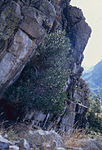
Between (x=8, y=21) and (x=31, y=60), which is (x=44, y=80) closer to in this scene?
(x=31, y=60)

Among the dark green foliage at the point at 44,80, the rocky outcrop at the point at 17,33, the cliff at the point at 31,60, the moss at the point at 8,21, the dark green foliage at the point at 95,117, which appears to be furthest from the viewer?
the dark green foliage at the point at 95,117

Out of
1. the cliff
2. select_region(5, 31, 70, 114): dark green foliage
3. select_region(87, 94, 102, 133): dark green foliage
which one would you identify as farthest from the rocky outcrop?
select_region(87, 94, 102, 133): dark green foliage

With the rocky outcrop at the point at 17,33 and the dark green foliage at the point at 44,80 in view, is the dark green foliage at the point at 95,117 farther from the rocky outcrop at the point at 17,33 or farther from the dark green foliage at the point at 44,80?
the rocky outcrop at the point at 17,33

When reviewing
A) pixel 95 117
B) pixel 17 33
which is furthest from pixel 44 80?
pixel 95 117

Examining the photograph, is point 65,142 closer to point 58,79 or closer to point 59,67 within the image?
point 58,79

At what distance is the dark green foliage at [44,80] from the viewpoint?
10.5 m

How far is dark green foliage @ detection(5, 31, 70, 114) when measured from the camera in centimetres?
1052

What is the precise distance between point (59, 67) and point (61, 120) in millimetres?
7171

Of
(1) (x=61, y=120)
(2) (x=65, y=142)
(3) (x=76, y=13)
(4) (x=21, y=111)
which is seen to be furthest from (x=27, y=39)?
(3) (x=76, y=13)

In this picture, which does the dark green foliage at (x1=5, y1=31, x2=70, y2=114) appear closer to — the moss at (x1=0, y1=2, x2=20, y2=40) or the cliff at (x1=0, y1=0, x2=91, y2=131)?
the cliff at (x1=0, y1=0, x2=91, y2=131)

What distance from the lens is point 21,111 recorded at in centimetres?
1141

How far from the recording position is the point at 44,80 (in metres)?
11.1

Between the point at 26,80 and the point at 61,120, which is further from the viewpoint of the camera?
the point at 61,120

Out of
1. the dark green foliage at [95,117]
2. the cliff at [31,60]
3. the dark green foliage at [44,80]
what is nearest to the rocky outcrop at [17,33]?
the cliff at [31,60]
